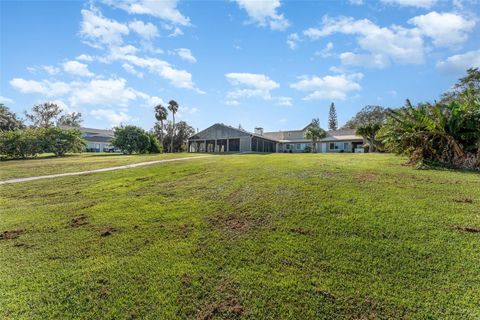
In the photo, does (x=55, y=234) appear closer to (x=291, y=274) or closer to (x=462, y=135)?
(x=291, y=274)

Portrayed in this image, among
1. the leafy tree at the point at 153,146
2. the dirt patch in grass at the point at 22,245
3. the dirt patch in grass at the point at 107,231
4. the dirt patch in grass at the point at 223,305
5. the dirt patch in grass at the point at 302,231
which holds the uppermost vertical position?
the leafy tree at the point at 153,146

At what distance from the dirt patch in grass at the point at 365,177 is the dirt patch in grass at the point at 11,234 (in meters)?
9.15

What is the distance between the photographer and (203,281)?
13.1 feet

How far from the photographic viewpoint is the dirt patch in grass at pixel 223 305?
3445 mm

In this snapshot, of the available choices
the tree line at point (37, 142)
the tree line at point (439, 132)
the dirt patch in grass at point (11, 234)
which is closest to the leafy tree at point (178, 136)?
the tree line at point (37, 142)

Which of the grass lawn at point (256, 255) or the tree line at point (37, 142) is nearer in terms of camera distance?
the grass lawn at point (256, 255)

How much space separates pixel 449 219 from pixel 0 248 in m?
9.16

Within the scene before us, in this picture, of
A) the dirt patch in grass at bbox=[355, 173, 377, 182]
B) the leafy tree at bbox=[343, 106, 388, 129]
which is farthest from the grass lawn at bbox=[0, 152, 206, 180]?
the leafy tree at bbox=[343, 106, 388, 129]

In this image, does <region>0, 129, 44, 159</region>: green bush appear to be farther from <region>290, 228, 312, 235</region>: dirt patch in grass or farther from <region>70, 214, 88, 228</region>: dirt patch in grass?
<region>290, 228, 312, 235</region>: dirt patch in grass

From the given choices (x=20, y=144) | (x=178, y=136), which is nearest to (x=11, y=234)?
(x=20, y=144)

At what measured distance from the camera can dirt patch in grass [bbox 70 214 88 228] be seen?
628 centimetres

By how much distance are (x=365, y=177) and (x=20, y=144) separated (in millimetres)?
34387

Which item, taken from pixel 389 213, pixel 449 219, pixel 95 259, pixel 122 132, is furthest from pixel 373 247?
pixel 122 132

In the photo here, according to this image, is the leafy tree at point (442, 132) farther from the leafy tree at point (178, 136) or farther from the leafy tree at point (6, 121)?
the leafy tree at point (6, 121)
